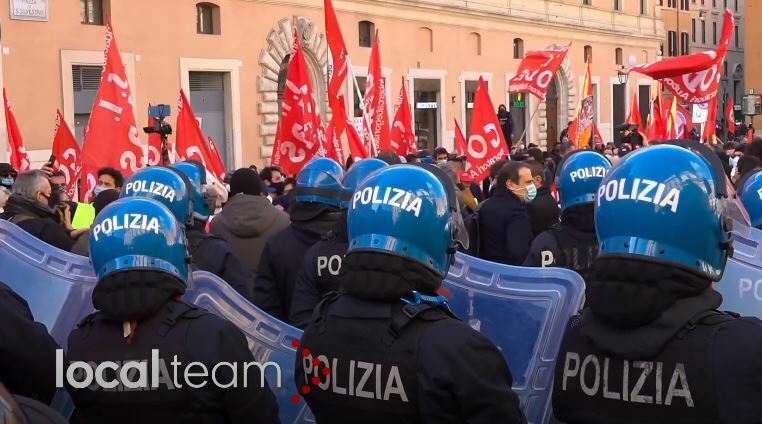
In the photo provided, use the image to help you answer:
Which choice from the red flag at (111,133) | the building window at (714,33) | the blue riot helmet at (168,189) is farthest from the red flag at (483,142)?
the building window at (714,33)

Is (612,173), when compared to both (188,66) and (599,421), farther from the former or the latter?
(188,66)

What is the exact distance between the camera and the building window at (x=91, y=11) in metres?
19.5

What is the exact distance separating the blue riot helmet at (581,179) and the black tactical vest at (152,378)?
2.59 m

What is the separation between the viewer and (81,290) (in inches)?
151

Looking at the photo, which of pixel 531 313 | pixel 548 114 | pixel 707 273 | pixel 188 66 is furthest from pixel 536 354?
pixel 548 114

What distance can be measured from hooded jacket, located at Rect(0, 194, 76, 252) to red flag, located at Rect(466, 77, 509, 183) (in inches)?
296

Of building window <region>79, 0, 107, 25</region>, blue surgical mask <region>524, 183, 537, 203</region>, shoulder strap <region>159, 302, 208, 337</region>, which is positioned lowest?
shoulder strap <region>159, 302, 208, 337</region>

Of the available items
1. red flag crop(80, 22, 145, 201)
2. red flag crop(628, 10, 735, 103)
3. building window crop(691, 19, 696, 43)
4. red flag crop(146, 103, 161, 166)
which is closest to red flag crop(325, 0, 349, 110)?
red flag crop(146, 103, 161, 166)

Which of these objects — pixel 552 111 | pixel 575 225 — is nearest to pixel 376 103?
pixel 575 225

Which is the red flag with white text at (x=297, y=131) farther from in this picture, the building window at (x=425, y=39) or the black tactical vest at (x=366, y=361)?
the building window at (x=425, y=39)

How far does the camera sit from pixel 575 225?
5.20 metres

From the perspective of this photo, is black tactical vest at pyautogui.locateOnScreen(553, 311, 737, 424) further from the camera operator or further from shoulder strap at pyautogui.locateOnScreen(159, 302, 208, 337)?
the camera operator

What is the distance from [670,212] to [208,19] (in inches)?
820

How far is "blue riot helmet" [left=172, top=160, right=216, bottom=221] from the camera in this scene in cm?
634
